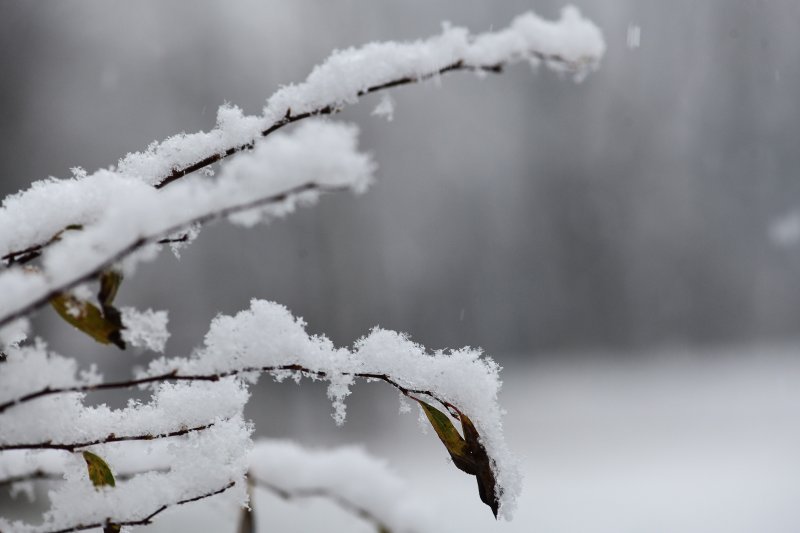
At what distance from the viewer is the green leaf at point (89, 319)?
0.20 meters

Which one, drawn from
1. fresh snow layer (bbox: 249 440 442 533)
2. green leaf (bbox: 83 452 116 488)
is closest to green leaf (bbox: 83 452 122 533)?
green leaf (bbox: 83 452 116 488)

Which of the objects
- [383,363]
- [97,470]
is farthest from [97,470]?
[383,363]

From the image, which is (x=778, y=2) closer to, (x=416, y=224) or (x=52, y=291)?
(x=416, y=224)

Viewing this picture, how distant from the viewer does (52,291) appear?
0.16m

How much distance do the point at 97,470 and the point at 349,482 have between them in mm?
142

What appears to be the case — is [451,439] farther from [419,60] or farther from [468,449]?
[419,60]

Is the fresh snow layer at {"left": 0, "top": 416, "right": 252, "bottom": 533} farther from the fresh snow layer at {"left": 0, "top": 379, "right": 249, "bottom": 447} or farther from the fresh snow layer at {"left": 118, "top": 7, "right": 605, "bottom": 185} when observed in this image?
the fresh snow layer at {"left": 118, "top": 7, "right": 605, "bottom": 185}

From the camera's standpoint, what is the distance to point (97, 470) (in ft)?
0.77

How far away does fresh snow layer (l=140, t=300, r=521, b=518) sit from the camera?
23 cm

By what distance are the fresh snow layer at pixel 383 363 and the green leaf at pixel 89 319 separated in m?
0.03

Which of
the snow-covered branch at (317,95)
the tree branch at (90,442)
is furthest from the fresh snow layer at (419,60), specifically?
the tree branch at (90,442)

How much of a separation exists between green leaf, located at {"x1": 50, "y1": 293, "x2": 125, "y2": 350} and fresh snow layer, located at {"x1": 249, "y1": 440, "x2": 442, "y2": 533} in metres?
0.16

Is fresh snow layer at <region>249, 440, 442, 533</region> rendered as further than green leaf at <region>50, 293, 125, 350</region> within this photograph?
Yes

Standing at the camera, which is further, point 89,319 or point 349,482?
point 349,482
